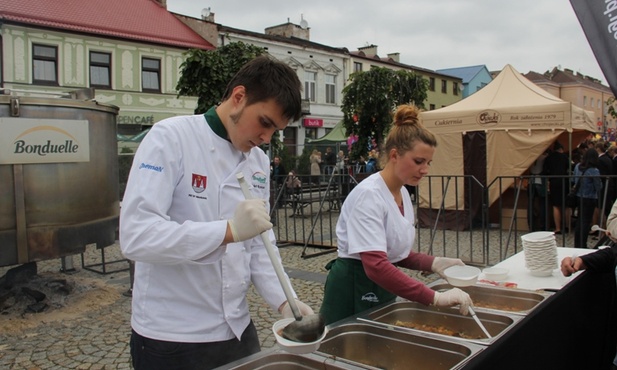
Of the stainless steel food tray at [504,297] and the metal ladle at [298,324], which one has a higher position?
the metal ladle at [298,324]

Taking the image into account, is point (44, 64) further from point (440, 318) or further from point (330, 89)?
point (440, 318)

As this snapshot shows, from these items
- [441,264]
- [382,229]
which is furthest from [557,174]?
[382,229]

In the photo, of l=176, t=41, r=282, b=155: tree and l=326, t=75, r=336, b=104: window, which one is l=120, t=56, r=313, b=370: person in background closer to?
l=176, t=41, r=282, b=155: tree

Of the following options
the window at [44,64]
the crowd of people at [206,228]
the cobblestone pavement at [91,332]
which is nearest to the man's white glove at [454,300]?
the crowd of people at [206,228]

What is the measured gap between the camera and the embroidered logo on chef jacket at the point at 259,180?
1.83m

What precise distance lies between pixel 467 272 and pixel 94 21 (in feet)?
79.5

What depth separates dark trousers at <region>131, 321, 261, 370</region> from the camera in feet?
5.30

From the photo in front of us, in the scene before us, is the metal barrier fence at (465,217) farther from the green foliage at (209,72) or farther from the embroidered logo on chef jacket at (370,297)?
the embroidered logo on chef jacket at (370,297)

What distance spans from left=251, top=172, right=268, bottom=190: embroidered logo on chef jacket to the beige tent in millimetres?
7742

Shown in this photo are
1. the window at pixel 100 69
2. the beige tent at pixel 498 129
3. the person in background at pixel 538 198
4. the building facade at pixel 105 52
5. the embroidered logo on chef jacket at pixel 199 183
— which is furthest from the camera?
the window at pixel 100 69

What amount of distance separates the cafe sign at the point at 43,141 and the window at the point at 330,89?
27291 mm

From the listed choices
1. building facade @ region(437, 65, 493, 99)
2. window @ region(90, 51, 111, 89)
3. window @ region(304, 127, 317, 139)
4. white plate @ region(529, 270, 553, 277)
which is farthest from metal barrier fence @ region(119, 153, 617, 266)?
building facade @ region(437, 65, 493, 99)

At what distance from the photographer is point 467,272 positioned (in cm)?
254

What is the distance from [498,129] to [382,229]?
838 cm
